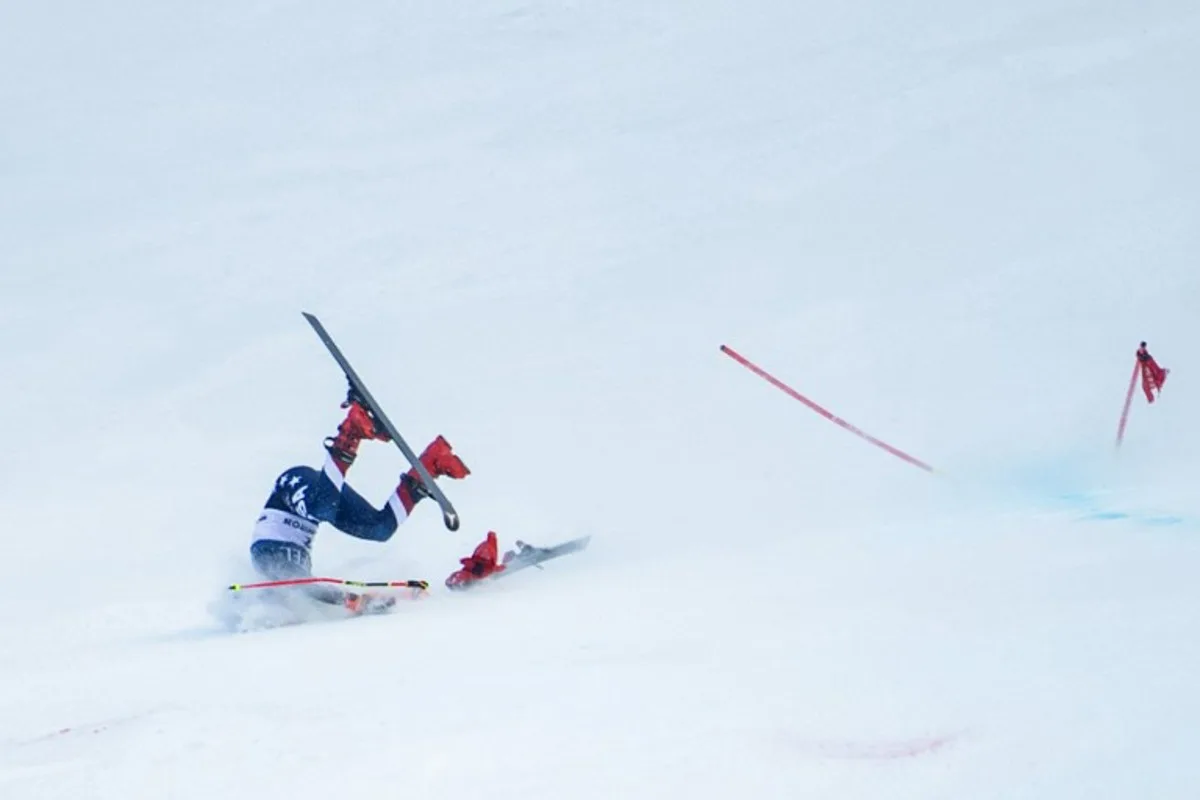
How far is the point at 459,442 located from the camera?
33.5 feet

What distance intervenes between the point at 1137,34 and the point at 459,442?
844cm

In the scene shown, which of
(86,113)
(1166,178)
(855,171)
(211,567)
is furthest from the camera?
(86,113)

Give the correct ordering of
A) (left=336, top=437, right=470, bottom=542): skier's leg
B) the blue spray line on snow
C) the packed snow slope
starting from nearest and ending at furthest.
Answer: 1. the packed snow slope
2. the blue spray line on snow
3. (left=336, top=437, right=470, bottom=542): skier's leg

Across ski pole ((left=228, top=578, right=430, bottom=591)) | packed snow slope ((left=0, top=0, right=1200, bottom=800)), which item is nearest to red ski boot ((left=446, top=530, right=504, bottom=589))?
packed snow slope ((left=0, top=0, right=1200, bottom=800))

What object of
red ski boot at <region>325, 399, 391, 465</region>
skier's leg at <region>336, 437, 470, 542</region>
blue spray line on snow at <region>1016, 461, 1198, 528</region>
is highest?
red ski boot at <region>325, 399, 391, 465</region>

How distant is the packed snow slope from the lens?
4.39 m

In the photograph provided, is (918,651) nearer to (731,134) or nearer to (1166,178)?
(1166,178)

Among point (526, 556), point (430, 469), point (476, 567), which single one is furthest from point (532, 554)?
point (430, 469)

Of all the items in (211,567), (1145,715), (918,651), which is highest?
(211,567)

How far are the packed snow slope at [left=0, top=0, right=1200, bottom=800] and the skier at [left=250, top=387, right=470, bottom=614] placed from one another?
438mm

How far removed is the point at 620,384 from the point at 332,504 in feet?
12.9

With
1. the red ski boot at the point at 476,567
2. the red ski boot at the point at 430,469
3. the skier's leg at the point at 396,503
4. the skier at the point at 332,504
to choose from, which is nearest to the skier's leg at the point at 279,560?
the skier at the point at 332,504

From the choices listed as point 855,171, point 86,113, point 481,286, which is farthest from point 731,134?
point 86,113

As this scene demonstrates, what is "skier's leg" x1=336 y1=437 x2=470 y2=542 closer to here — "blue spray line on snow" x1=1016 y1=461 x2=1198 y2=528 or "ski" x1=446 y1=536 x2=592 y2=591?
"ski" x1=446 y1=536 x2=592 y2=591
